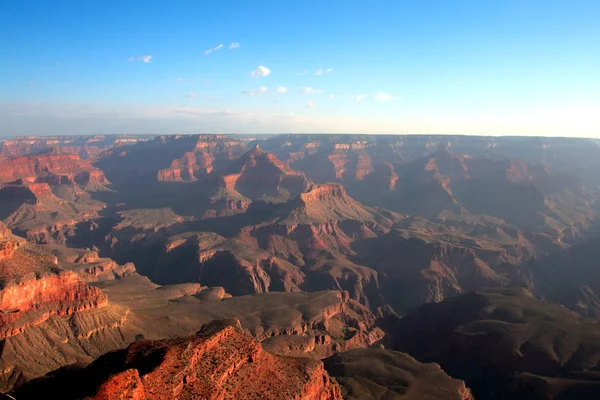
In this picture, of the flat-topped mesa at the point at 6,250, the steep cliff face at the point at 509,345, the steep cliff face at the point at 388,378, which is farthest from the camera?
the flat-topped mesa at the point at 6,250

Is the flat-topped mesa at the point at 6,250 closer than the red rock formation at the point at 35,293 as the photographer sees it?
No

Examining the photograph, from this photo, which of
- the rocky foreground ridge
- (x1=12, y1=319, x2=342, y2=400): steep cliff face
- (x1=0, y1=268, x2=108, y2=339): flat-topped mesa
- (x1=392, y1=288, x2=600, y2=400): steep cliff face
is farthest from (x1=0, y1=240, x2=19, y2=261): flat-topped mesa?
(x1=392, y1=288, x2=600, y2=400): steep cliff face

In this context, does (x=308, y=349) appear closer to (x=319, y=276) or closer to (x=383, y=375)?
(x=383, y=375)

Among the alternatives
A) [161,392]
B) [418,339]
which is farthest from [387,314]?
[161,392]

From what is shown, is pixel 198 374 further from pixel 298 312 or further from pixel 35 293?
pixel 298 312

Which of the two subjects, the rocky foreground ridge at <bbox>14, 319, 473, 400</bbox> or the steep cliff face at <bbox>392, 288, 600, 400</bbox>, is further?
the steep cliff face at <bbox>392, 288, 600, 400</bbox>

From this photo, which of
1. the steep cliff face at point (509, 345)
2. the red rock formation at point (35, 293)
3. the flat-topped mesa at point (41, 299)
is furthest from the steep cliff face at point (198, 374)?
the steep cliff face at point (509, 345)

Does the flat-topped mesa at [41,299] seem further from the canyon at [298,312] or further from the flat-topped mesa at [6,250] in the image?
the flat-topped mesa at [6,250]

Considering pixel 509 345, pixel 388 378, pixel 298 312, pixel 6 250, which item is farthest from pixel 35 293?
pixel 509 345

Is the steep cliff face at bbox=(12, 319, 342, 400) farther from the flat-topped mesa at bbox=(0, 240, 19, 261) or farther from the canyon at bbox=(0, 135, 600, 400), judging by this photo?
the flat-topped mesa at bbox=(0, 240, 19, 261)
